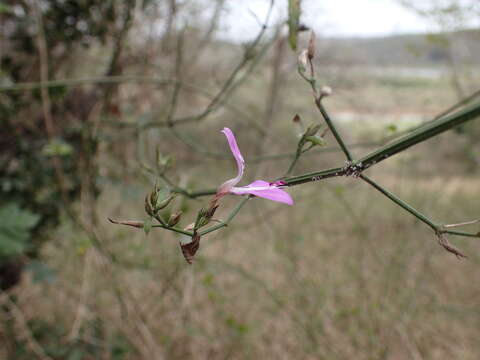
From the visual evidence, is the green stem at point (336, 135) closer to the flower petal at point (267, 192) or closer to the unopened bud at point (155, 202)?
the flower petal at point (267, 192)

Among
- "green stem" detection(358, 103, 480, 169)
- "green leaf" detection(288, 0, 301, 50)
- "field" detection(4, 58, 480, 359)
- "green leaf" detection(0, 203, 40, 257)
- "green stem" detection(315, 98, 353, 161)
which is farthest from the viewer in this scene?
"field" detection(4, 58, 480, 359)

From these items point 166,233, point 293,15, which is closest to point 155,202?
point 293,15

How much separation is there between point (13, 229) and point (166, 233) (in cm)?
174

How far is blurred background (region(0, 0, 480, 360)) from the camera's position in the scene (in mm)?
1533

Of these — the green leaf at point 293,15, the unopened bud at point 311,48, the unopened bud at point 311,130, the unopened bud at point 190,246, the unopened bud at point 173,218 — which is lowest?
the unopened bud at point 190,246

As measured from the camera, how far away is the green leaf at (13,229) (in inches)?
52.5

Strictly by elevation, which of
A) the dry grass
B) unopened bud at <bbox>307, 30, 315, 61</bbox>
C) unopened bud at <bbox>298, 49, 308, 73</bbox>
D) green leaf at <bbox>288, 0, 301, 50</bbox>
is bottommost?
the dry grass

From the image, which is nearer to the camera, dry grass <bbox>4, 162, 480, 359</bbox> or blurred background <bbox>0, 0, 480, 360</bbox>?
blurred background <bbox>0, 0, 480, 360</bbox>

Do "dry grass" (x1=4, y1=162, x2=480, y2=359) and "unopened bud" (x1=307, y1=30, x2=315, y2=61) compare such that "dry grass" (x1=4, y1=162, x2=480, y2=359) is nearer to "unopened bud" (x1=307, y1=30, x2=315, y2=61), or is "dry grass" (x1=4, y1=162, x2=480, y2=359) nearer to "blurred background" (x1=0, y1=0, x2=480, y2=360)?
"blurred background" (x1=0, y1=0, x2=480, y2=360)

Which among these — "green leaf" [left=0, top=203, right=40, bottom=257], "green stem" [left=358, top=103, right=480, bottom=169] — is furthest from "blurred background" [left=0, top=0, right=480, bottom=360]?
"green stem" [left=358, top=103, right=480, bottom=169]

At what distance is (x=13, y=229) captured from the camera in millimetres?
1387

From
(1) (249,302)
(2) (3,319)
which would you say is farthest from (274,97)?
(2) (3,319)

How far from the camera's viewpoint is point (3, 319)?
5.60 feet

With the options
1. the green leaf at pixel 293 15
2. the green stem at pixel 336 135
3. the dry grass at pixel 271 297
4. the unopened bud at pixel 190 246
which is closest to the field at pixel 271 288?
the dry grass at pixel 271 297
